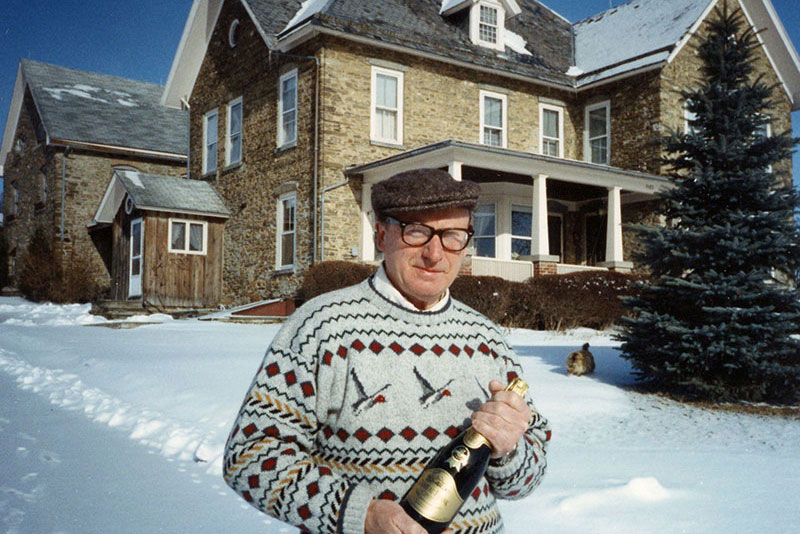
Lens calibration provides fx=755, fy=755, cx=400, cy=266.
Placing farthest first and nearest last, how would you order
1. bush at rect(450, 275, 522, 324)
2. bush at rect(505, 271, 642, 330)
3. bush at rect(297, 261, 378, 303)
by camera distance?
bush at rect(297, 261, 378, 303) → bush at rect(505, 271, 642, 330) → bush at rect(450, 275, 522, 324)

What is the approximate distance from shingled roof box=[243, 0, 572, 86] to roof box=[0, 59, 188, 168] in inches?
378

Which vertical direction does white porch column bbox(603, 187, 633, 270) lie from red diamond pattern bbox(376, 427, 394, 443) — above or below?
above

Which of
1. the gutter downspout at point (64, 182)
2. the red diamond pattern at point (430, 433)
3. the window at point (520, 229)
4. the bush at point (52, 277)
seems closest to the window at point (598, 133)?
the window at point (520, 229)

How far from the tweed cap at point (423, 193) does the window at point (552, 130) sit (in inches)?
754

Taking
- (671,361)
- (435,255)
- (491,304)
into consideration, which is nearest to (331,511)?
(435,255)

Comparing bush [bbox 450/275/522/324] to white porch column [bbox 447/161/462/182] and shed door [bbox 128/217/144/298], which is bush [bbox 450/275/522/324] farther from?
shed door [bbox 128/217/144/298]

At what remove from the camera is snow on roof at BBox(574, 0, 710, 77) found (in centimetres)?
2034

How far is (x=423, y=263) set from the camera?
90.7 inches

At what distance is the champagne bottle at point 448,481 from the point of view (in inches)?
76.9

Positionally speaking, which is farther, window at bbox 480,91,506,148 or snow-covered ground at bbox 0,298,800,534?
window at bbox 480,91,506,148

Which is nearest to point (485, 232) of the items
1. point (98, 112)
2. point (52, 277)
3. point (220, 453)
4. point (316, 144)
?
point (316, 144)

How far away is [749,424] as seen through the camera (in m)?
7.67

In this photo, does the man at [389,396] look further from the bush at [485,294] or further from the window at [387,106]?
the window at [387,106]

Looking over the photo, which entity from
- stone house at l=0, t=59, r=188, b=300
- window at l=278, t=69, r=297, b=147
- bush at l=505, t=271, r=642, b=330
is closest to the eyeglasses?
bush at l=505, t=271, r=642, b=330
